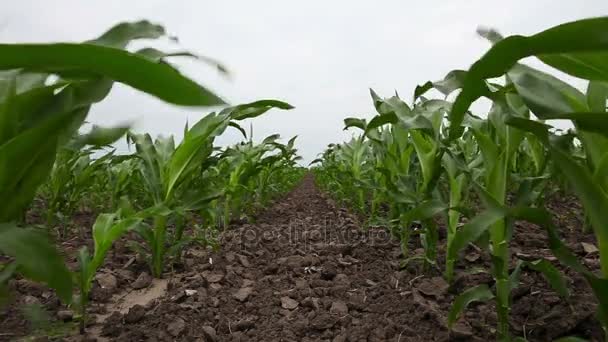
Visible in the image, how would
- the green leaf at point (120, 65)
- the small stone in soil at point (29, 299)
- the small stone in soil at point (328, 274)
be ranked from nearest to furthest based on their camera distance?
the green leaf at point (120, 65)
the small stone in soil at point (29, 299)
the small stone in soil at point (328, 274)

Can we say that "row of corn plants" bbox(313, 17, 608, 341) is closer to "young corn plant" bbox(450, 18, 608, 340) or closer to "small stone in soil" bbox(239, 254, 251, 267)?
"young corn plant" bbox(450, 18, 608, 340)

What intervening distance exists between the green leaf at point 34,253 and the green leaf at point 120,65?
33cm

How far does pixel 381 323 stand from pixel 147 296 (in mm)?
1076

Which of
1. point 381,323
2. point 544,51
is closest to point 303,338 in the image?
point 381,323

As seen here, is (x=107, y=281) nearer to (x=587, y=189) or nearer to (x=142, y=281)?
(x=142, y=281)

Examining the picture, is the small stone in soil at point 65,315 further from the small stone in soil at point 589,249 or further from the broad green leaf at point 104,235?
the small stone in soil at point 589,249

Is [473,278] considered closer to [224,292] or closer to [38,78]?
[224,292]

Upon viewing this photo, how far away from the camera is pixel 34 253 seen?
32.2 inches

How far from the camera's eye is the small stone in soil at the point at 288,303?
194 cm

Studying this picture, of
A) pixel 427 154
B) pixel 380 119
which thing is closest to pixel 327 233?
pixel 427 154

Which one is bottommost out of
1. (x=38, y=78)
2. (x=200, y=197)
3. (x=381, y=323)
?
(x=381, y=323)

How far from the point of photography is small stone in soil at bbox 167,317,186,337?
162 centimetres

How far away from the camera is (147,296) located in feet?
6.72

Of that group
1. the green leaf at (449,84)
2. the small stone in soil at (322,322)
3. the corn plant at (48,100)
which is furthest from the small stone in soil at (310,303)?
the corn plant at (48,100)
